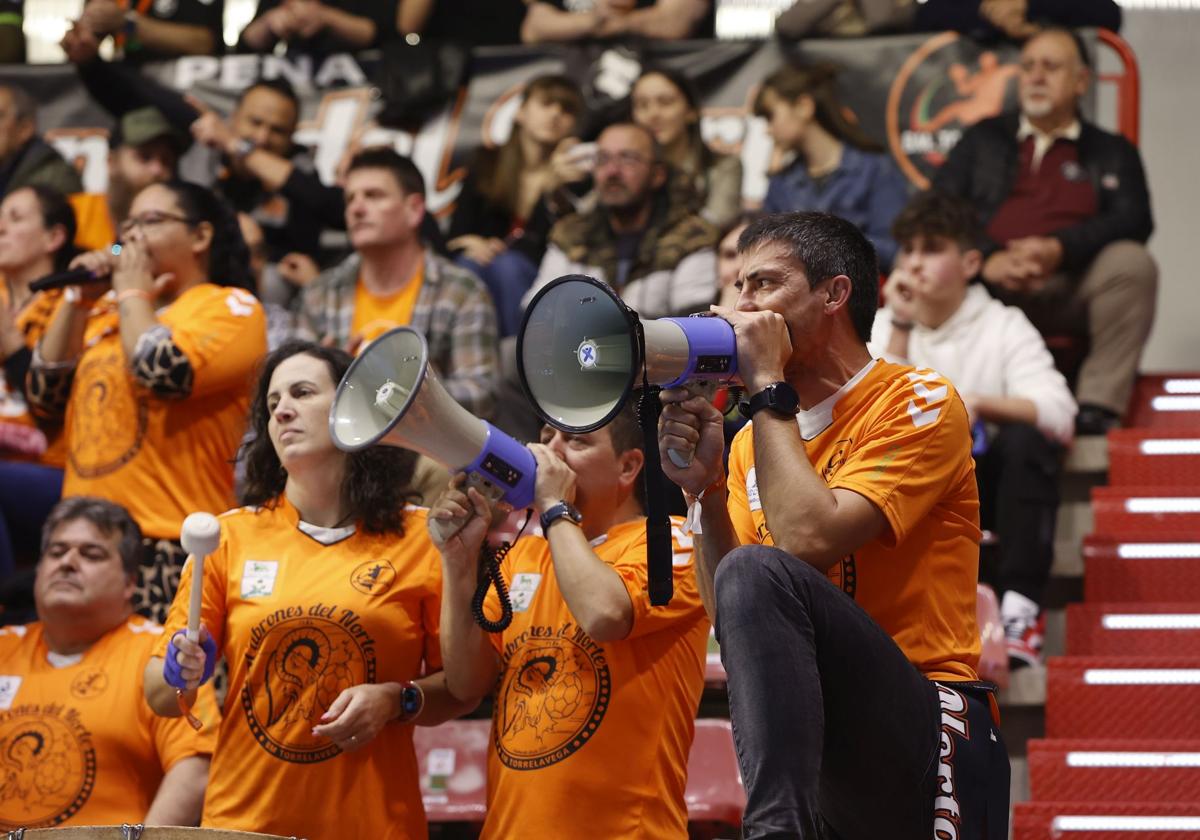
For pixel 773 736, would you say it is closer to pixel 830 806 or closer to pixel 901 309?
pixel 830 806

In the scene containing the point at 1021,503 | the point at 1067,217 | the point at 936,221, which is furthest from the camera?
the point at 1067,217

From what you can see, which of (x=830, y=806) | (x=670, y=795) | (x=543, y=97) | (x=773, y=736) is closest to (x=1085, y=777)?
(x=670, y=795)

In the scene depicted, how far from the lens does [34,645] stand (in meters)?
4.52

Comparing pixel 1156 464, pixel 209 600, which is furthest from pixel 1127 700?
pixel 209 600

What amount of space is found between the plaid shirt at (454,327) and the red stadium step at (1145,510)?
2015mm

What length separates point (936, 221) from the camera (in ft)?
19.2

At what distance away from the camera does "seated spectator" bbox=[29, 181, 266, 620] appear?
4.77m

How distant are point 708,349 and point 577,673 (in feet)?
3.00

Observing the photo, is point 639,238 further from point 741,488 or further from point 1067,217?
point 741,488

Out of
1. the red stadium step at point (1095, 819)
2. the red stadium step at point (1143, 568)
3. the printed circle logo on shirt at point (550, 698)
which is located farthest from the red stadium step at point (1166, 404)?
the printed circle logo on shirt at point (550, 698)

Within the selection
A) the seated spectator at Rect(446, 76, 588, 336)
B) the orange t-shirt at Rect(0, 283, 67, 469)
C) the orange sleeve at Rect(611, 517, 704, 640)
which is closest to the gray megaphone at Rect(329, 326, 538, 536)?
the orange sleeve at Rect(611, 517, 704, 640)

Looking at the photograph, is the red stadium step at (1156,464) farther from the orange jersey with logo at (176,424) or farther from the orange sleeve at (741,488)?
the orange jersey with logo at (176,424)

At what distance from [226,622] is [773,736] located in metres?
1.59

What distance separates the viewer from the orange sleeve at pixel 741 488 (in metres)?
3.38
